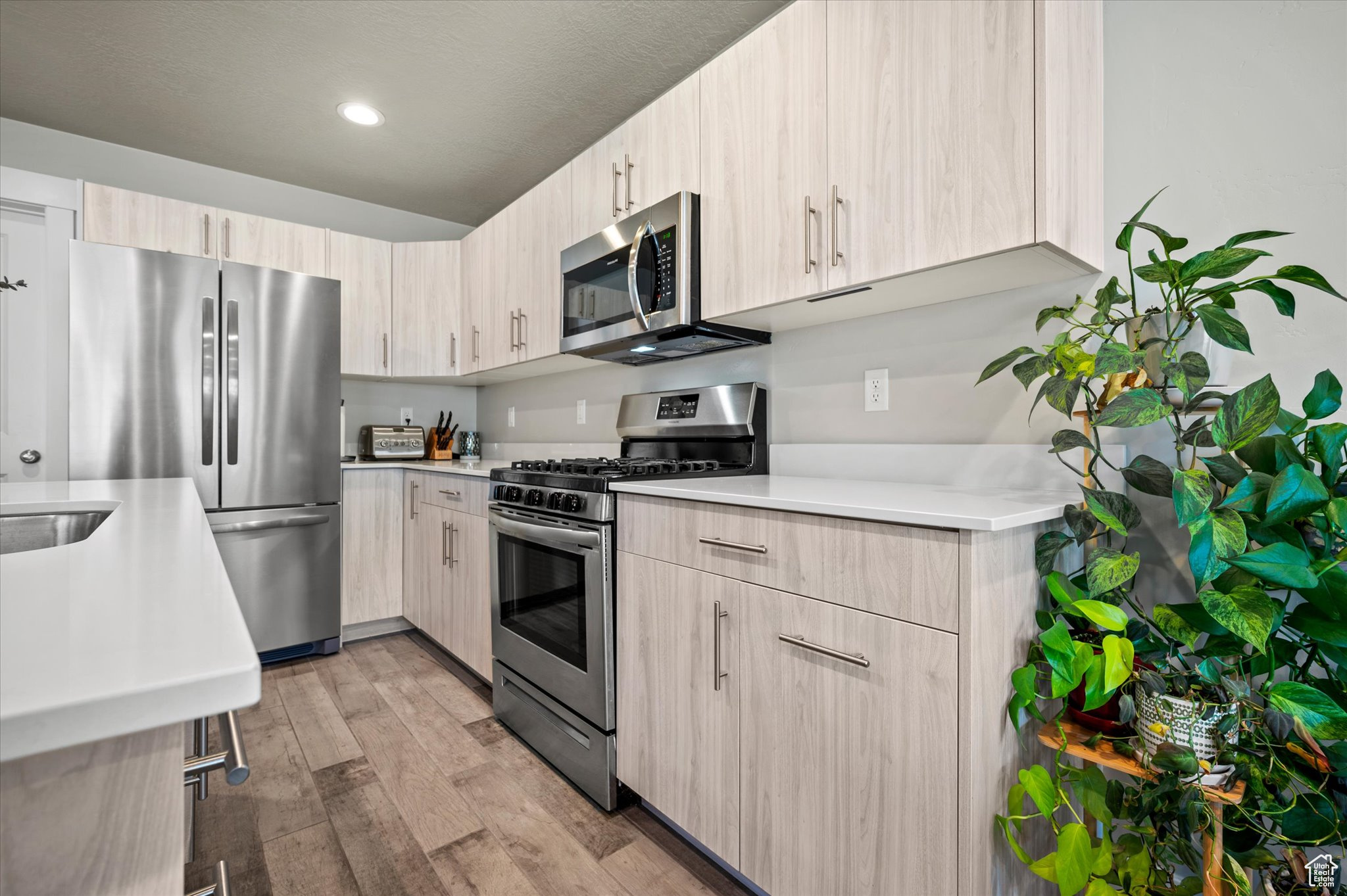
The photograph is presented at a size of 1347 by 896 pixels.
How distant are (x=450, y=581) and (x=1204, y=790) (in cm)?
257

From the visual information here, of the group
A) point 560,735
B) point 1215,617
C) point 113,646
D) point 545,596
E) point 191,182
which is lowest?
point 560,735

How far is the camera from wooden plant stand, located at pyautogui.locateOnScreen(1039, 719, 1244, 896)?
0.93m

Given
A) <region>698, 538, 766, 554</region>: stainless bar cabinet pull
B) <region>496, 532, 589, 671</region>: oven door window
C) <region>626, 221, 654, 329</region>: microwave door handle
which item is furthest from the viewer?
<region>626, 221, 654, 329</region>: microwave door handle

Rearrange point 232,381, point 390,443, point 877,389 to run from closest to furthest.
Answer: point 877,389
point 232,381
point 390,443

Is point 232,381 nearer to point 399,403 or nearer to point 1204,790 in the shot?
point 399,403

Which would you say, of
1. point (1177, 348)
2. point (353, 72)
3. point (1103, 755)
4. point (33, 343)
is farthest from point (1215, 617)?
point (33, 343)

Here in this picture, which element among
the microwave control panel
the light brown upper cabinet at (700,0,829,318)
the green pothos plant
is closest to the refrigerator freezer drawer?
the microwave control panel

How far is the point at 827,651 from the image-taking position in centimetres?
118

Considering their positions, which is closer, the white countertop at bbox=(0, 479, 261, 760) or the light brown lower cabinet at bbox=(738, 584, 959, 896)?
the white countertop at bbox=(0, 479, 261, 760)

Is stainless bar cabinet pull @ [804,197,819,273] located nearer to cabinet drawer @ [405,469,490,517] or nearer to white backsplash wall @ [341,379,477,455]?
cabinet drawer @ [405,469,490,517]

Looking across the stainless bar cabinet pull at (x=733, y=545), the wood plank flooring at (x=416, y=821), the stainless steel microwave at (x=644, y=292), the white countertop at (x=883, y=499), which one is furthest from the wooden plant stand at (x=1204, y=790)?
the stainless steel microwave at (x=644, y=292)

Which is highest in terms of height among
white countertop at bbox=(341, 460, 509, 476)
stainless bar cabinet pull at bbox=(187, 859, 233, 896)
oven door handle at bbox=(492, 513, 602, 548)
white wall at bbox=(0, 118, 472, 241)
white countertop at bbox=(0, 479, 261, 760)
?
white wall at bbox=(0, 118, 472, 241)

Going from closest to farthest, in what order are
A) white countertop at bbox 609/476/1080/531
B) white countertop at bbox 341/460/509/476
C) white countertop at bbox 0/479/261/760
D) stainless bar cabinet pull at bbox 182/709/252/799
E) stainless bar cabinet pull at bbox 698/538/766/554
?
1. white countertop at bbox 0/479/261/760
2. stainless bar cabinet pull at bbox 182/709/252/799
3. white countertop at bbox 609/476/1080/531
4. stainless bar cabinet pull at bbox 698/538/766/554
5. white countertop at bbox 341/460/509/476

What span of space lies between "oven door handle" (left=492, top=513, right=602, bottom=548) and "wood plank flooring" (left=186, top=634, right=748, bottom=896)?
0.72m
